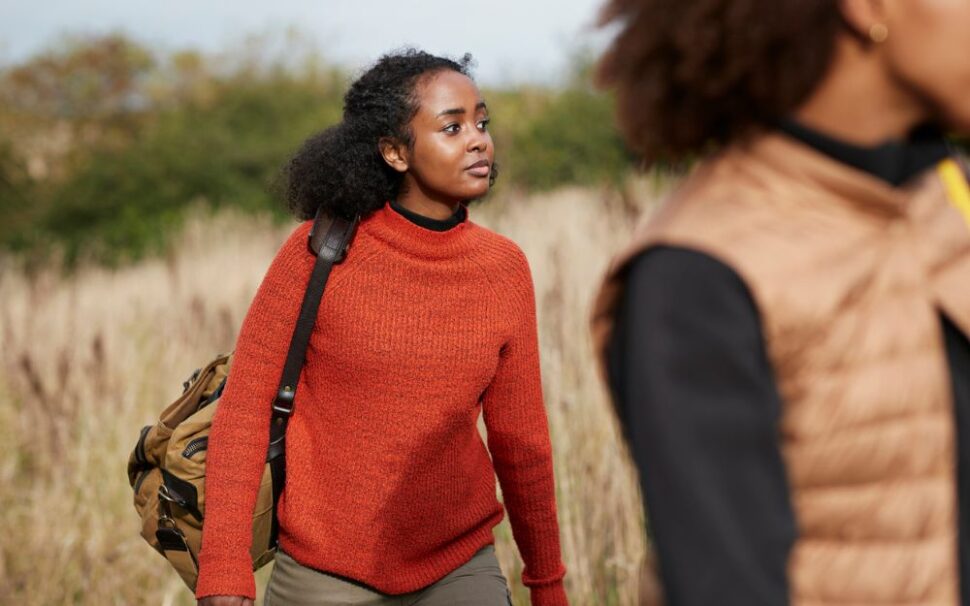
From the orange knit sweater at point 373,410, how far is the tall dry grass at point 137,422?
92 centimetres

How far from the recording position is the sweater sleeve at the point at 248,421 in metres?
2.41

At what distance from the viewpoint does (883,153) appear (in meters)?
1.17

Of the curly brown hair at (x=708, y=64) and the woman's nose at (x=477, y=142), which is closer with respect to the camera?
the curly brown hair at (x=708, y=64)

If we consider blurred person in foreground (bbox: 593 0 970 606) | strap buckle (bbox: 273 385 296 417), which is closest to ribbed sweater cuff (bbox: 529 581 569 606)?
strap buckle (bbox: 273 385 296 417)

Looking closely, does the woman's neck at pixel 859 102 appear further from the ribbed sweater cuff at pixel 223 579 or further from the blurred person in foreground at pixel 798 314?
the ribbed sweater cuff at pixel 223 579

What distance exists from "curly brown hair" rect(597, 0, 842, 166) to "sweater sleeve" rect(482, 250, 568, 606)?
1.29 meters

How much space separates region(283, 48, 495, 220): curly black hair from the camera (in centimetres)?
253

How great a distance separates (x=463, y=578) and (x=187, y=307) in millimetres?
4651

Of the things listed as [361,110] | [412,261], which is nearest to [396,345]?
[412,261]

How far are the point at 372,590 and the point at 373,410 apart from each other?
39 cm

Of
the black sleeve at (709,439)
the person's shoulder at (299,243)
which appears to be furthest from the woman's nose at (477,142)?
the black sleeve at (709,439)

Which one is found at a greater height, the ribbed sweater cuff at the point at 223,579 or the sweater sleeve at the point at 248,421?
the sweater sleeve at the point at 248,421

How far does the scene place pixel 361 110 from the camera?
2.73 m

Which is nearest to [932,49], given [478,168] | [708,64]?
[708,64]
